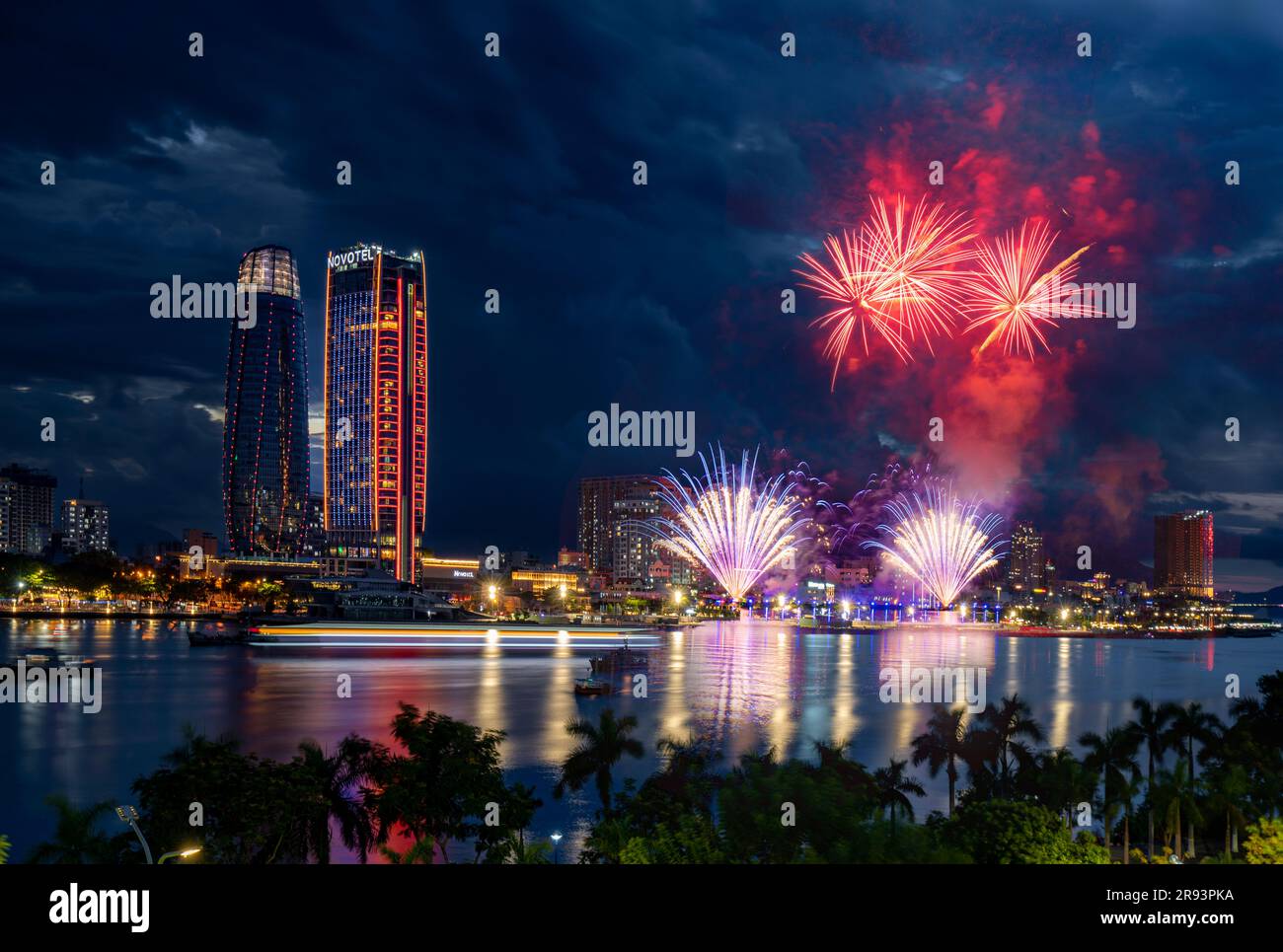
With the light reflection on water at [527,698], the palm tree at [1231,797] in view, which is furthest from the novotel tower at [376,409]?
the palm tree at [1231,797]

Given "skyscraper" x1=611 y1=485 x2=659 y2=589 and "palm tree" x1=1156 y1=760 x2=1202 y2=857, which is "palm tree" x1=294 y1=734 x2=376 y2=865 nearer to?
"palm tree" x1=1156 y1=760 x2=1202 y2=857

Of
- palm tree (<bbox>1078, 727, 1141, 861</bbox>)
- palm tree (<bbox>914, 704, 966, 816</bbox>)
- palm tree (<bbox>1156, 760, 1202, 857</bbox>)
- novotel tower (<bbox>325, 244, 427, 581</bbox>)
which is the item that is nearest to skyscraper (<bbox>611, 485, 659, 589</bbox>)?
novotel tower (<bbox>325, 244, 427, 581</bbox>)

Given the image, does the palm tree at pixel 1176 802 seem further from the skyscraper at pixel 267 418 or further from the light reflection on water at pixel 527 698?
the skyscraper at pixel 267 418

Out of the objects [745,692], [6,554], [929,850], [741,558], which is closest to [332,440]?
[6,554]

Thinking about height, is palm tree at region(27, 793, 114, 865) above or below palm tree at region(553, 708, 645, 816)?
above

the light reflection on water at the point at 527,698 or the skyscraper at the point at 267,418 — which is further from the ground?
the skyscraper at the point at 267,418
